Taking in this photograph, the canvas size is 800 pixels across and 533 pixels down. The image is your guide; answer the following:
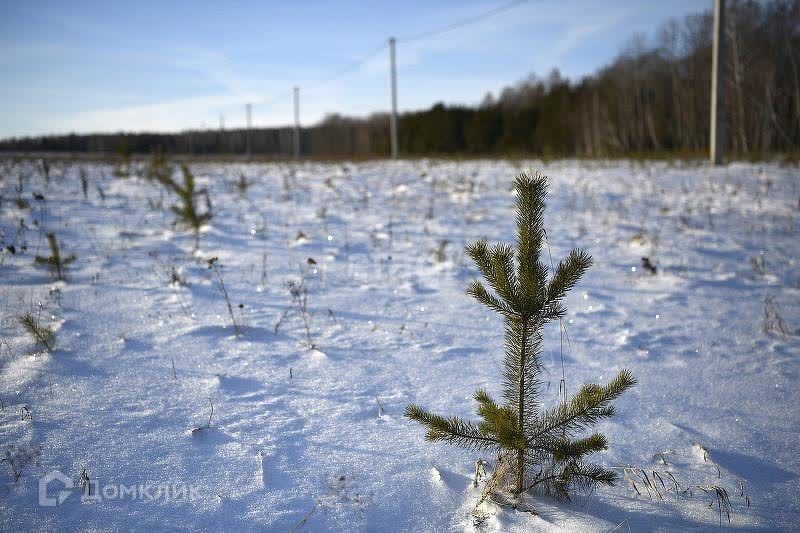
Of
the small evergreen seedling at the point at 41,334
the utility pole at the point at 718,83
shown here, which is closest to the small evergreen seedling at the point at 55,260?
the small evergreen seedling at the point at 41,334

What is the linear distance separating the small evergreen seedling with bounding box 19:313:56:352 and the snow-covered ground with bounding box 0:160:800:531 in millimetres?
95

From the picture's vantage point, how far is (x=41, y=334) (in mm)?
3086

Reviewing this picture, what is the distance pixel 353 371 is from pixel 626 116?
1331 inches

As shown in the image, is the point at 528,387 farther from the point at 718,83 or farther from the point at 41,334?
the point at 718,83

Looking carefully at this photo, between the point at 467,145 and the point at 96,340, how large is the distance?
45526 mm

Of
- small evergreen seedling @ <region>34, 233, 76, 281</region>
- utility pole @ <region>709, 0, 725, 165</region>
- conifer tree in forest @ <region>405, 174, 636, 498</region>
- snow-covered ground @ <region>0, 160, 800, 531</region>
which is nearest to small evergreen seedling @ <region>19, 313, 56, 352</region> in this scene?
snow-covered ground @ <region>0, 160, 800, 531</region>

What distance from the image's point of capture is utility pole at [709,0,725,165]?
34.7 ft

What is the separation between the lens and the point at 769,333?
3.46 m

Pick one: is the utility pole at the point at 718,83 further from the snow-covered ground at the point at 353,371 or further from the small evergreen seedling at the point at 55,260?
the small evergreen seedling at the point at 55,260

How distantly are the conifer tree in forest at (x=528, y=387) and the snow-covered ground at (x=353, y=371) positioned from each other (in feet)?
0.77

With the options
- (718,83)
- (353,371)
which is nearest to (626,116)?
(718,83)

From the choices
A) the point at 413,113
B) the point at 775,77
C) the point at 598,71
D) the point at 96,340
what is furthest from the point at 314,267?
the point at 413,113

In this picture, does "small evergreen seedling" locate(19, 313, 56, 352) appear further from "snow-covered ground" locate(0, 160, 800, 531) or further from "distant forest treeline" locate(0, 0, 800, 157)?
"distant forest treeline" locate(0, 0, 800, 157)

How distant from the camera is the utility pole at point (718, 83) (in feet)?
34.7
